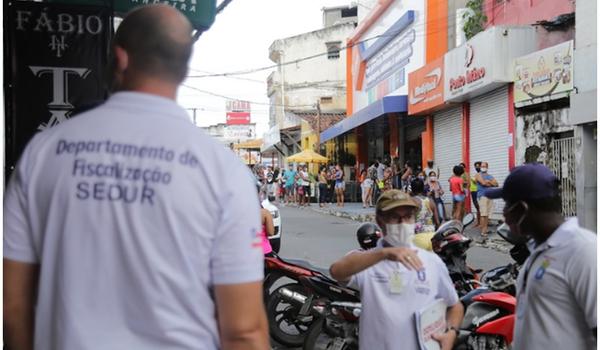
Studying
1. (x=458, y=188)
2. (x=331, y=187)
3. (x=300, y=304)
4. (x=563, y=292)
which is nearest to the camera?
(x=563, y=292)

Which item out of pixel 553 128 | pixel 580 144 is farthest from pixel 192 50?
pixel 553 128

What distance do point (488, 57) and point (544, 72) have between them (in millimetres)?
1895

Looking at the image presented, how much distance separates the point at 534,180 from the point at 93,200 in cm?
159

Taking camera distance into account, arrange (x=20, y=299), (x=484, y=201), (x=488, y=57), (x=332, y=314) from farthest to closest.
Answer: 1. (x=488, y=57)
2. (x=484, y=201)
3. (x=332, y=314)
4. (x=20, y=299)

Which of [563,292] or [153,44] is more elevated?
[153,44]

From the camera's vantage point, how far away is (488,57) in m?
15.6

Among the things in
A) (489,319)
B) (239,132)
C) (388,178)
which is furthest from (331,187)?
(239,132)

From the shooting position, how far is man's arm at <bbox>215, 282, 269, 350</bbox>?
1673 millimetres

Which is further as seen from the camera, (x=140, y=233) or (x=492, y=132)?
(x=492, y=132)

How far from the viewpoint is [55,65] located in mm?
4273

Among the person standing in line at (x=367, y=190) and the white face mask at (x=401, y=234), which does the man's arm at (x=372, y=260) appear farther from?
the person standing in line at (x=367, y=190)

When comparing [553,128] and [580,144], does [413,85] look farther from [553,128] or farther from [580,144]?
[580,144]

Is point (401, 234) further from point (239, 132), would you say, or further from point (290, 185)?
point (239, 132)

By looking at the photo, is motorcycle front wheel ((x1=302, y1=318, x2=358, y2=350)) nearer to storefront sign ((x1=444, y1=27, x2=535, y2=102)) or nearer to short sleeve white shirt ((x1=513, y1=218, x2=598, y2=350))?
short sleeve white shirt ((x1=513, y1=218, x2=598, y2=350))
